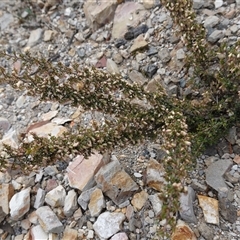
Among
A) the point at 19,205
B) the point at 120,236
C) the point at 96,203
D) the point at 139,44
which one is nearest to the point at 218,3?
the point at 139,44

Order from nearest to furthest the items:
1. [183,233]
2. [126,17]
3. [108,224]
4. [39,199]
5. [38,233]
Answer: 1. [183,233]
2. [108,224]
3. [38,233]
4. [39,199]
5. [126,17]

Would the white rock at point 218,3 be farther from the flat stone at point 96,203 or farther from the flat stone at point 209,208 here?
the flat stone at point 96,203

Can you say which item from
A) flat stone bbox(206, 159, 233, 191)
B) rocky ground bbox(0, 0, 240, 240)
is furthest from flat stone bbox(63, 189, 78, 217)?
flat stone bbox(206, 159, 233, 191)

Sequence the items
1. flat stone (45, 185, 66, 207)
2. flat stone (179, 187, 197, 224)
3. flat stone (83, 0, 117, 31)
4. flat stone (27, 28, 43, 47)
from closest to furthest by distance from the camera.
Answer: flat stone (179, 187, 197, 224), flat stone (45, 185, 66, 207), flat stone (83, 0, 117, 31), flat stone (27, 28, 43, 47)

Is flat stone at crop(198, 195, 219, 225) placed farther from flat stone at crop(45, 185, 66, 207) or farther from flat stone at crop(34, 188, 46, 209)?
flat stone at crop(34, 188, 46, 209)

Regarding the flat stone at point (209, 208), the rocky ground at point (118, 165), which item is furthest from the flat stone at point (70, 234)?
the flat stone at point (209, 208)

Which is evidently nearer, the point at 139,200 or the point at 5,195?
the point at 139,200

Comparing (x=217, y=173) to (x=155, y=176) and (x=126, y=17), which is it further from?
(x=126, y=17)

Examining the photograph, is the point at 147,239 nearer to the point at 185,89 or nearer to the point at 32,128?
the point at 185,89
